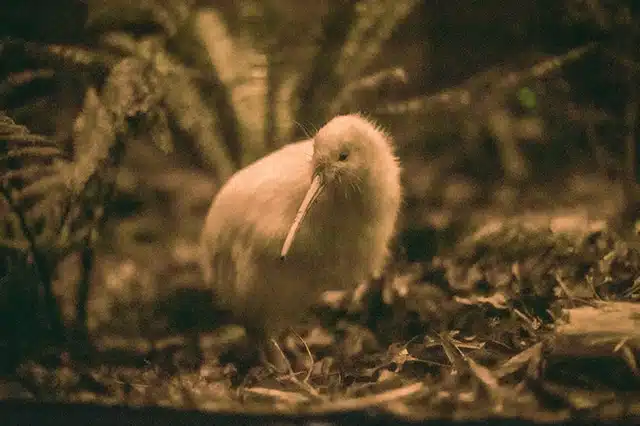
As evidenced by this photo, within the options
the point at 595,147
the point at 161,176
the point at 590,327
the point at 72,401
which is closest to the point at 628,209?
the point at 595,147

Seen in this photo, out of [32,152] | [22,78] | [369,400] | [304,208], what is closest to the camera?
[369,400]

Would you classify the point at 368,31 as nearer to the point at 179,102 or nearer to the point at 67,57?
the point at 179,102

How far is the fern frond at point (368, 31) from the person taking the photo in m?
1.92

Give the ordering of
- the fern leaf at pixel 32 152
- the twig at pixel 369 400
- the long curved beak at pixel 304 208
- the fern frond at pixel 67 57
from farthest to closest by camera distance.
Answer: the fern frond at pixel 67 57, the fern leaf at pixel 32 152, the long curved beak at pixel 304 208, the twig at pixel 369 400

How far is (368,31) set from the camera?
6.30ft

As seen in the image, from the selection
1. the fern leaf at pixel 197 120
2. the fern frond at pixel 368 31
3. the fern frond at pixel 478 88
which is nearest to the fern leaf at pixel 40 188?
the fern leaf at pixel 197 120

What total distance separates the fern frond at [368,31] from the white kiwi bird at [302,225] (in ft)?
0.74

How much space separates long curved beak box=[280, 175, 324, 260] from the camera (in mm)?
1546

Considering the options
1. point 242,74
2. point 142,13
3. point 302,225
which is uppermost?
point 142,13

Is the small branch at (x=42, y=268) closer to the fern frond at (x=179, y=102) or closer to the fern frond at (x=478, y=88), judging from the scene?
the fern frond at (x=179, y=102)

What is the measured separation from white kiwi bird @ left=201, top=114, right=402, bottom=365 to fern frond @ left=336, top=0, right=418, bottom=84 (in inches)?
8.8

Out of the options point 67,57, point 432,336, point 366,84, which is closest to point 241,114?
point 366,84

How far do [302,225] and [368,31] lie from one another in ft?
2.10

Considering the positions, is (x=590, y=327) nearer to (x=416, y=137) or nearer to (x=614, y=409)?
(x=614, y=409)
